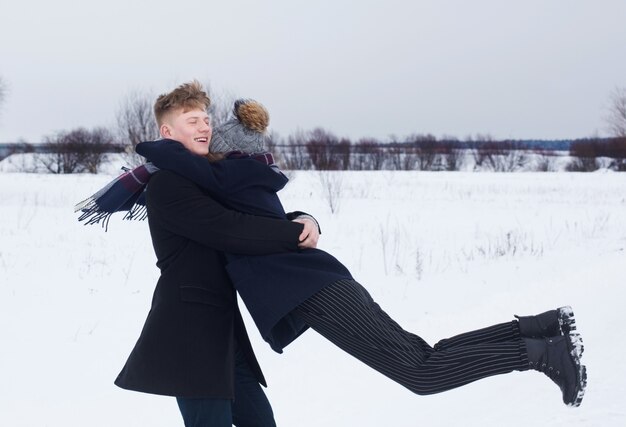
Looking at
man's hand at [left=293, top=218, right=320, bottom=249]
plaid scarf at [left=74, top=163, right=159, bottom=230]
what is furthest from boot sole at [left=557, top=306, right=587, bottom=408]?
plaid scarf at [left=74, top=163, right=159, bottom=230]

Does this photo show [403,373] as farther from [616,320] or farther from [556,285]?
[556,285]

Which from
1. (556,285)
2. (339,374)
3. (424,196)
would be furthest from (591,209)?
(339,374)

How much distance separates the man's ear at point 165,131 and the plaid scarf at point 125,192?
0.13 meters

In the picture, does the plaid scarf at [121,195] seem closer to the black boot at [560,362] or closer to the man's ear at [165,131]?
the man's ear at [165,131]

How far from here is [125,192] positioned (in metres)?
2.50

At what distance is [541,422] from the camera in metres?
3.50

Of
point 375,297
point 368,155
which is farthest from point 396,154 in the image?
point 375,297

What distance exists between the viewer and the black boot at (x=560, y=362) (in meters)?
2.28

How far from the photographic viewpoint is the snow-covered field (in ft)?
13.5

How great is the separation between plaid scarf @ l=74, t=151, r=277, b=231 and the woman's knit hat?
1.7 inches

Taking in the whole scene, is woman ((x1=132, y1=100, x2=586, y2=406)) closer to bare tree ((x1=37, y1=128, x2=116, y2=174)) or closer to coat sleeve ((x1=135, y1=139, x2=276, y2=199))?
coat sleeve ((x1=135, y1=139, x2=276, y2=199))

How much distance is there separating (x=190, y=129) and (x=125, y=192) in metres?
0.35

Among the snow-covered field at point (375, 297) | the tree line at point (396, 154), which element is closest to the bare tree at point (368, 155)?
the tree line at point (396, 154)

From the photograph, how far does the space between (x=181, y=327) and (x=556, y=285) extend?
18.6 ft
